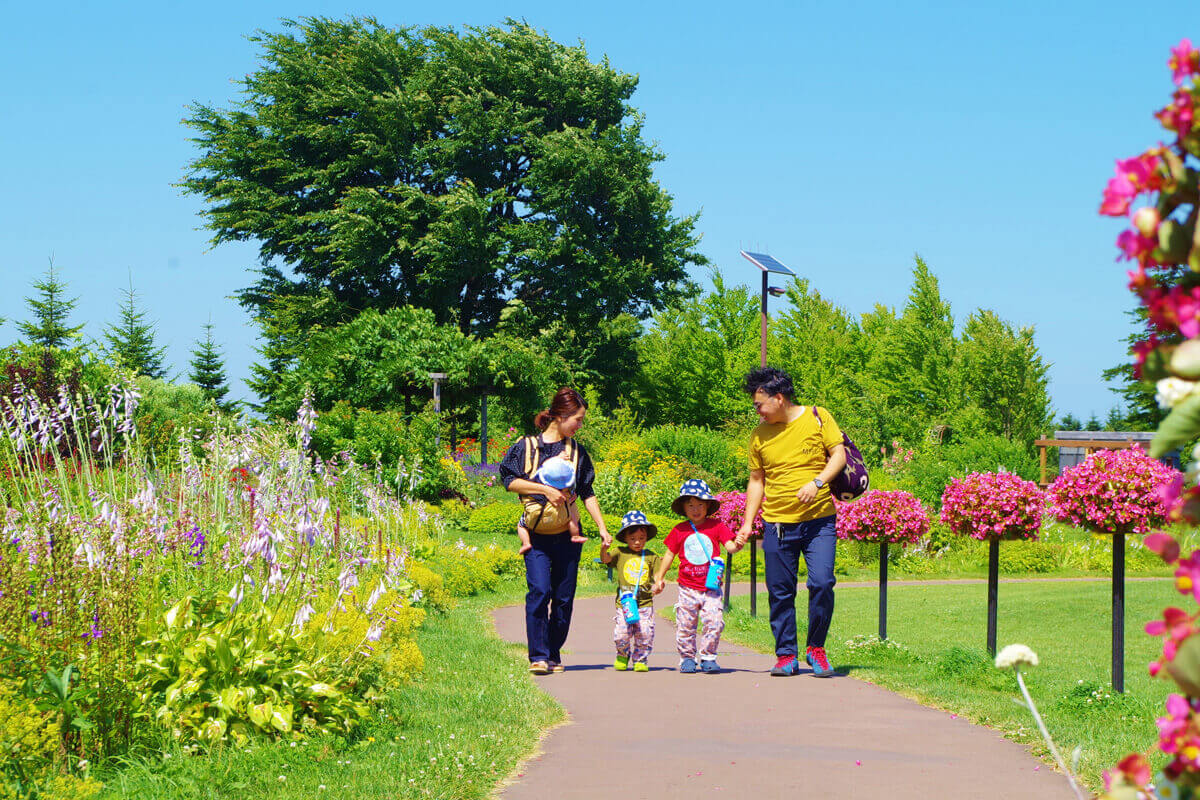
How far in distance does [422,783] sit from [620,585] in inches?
152

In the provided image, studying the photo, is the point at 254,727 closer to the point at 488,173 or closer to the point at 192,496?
the point at 192,496

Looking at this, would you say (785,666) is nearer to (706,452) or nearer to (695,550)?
(695,550)

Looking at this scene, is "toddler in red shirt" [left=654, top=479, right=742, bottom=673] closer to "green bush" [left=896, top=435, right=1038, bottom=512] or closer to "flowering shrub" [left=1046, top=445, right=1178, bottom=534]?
"flowering shrub" [left=1046, top=445, right=1178, bottom=534]

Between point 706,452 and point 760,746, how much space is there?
24073 mm

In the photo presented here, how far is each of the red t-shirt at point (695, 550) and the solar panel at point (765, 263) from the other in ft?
47.9

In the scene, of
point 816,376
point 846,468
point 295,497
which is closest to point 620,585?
point 846,468

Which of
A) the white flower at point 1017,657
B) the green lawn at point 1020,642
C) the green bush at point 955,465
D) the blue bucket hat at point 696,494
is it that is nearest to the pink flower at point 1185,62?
the white flower at point 1017,657

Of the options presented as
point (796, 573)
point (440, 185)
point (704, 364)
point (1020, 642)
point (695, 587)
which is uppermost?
point (440, 185)

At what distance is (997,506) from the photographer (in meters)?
7.84

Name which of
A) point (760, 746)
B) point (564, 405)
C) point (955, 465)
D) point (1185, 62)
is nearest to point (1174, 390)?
point (1185, 62)

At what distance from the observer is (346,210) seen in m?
34.2

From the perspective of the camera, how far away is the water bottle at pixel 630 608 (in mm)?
7785

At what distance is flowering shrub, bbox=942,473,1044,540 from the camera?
7.81 meters

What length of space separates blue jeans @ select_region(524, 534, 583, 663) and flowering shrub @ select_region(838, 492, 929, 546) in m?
3.06
